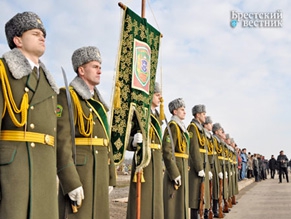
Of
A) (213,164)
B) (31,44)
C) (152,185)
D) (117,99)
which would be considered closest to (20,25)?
(31,44)

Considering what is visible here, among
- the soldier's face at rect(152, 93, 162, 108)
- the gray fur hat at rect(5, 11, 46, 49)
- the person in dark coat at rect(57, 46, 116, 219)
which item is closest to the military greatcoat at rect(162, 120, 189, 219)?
the soldier's face at rect(152, 93, 162, 108)

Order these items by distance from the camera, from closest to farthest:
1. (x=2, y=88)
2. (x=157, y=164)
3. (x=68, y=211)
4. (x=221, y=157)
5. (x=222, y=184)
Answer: (x=2, y=88) < (x=68, y=211) < (x=157, y=164) < (x=222, y=184) < (x=221, y=157)

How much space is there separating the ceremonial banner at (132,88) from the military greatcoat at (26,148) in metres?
1.74

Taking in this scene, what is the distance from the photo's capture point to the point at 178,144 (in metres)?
6.74

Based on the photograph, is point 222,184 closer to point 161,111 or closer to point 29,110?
point 161,111

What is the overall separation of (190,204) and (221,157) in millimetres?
3571

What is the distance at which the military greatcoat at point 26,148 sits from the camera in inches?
117

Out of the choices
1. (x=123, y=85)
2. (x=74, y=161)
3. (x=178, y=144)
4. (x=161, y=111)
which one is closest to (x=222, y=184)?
(x=178, y=144)

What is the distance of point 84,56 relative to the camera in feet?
13.9

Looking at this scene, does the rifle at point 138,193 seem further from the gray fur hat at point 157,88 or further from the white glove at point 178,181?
the gray fur hat at point 157,88

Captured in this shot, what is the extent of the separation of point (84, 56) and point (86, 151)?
0.93 m

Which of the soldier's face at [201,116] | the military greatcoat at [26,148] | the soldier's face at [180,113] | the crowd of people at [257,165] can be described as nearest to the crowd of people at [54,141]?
the military greatcoat at [26,148]

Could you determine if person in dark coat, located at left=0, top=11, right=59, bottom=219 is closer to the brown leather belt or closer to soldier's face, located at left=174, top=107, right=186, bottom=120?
the brown leather belt

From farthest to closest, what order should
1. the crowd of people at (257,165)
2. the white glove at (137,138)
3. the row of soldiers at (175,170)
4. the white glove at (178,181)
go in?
the crowd of people at (257,165), the white glove at (178,181), the row of soldiers at (175,170), the white glove at (137,138)
